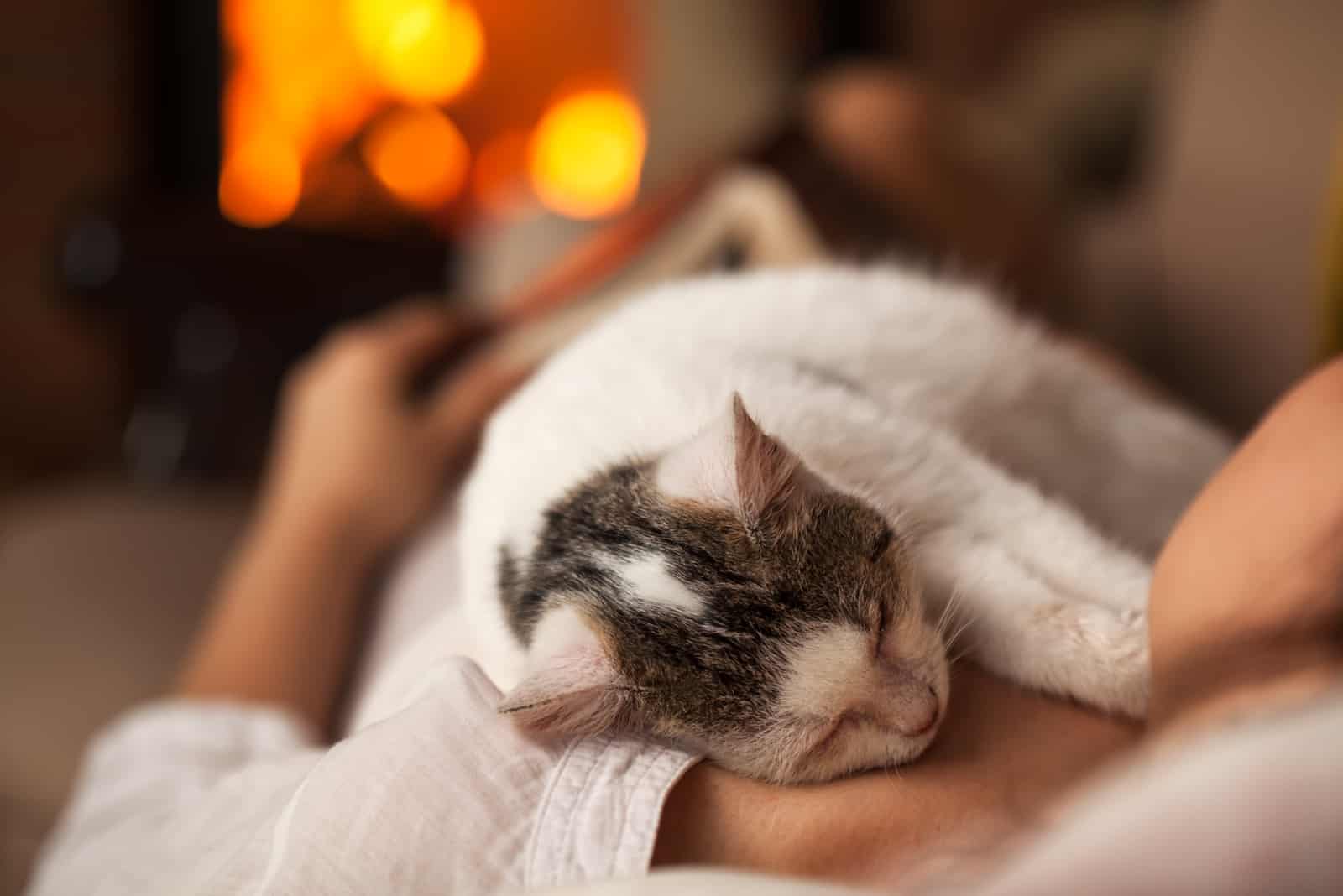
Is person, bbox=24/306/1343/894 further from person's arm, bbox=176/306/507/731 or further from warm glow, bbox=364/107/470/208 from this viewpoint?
warm glow, bbox=364/107/470/208

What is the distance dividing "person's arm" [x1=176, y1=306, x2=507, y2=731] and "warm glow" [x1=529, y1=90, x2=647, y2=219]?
146 centimetres

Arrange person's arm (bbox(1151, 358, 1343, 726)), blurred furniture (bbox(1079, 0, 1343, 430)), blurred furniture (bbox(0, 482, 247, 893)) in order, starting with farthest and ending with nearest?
1. blurred furniture (bbox(1079, 0, 1343, 430))
2. blurred furniture (bbox(0, 482, 247, 893))
3. person's arm (bbox(1151, 358, 1343, 726))

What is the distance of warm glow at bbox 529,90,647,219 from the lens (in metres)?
2.89

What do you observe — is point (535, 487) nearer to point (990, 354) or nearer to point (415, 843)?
point (415, 843)

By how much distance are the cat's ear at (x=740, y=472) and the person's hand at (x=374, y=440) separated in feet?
2.08

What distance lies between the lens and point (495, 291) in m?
1.97

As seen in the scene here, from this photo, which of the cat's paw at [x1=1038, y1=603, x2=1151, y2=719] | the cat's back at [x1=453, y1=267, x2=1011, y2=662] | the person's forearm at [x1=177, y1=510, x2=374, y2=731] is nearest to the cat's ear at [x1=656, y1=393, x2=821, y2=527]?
the cat's back at [x1=453, y1=267, x2=1011, y2=662]

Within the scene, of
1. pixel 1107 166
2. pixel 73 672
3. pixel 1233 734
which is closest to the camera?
pixel 1233 734

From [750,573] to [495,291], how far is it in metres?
1.37

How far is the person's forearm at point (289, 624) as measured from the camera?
1101mm

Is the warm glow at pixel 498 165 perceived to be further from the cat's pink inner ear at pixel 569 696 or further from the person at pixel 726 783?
the cat's pink inner ear at pixel 569 696

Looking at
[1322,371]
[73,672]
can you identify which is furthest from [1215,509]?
[73,672]

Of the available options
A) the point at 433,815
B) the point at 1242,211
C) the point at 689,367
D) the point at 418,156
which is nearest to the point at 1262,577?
the point at 433,815

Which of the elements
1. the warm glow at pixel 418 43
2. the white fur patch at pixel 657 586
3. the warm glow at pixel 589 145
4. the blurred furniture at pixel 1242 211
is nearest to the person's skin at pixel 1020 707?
the white fur patch at pixel 657 586
